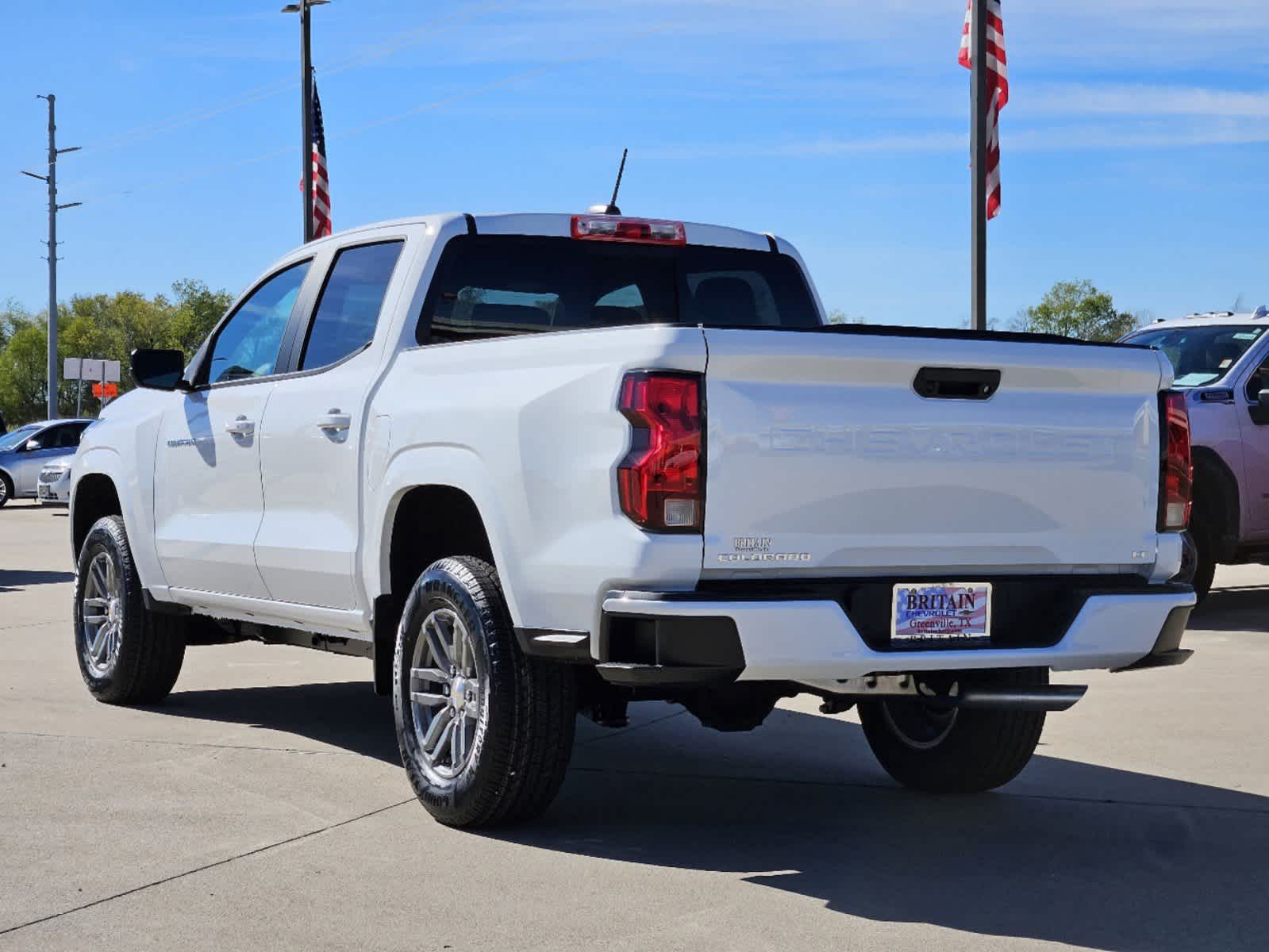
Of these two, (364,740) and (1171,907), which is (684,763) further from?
(1171,907)

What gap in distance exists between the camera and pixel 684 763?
7.25 meters

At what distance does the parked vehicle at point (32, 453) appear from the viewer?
31.8m

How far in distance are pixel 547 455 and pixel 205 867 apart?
1.59 m

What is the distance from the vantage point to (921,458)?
5.29 meters

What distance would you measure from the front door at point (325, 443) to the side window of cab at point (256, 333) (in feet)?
1.11

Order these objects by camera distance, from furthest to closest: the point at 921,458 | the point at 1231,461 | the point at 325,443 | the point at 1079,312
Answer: the point at 1079,312
the point at 1231,461
the point at 325,443
the point at 921,458

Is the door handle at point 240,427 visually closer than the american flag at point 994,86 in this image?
Yes

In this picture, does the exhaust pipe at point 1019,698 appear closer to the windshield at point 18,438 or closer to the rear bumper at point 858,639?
the rear bumper at point 858,639

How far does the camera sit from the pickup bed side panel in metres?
5.02

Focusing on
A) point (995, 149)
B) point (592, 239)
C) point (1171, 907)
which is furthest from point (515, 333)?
point (995, 149)

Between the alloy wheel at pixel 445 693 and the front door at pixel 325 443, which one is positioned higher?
the front door at pixel 325 443

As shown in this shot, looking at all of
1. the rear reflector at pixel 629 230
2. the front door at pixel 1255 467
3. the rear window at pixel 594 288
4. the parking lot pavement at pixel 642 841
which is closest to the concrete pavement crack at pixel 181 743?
the parking lot pavement at pixel 642 841

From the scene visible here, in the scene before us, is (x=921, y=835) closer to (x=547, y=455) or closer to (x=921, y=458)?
(x=921, y=458)

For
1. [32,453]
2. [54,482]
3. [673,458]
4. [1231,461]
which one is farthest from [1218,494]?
[32,453]
